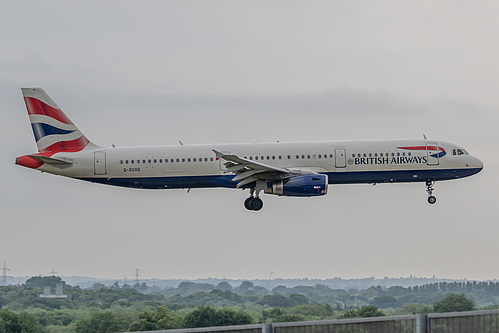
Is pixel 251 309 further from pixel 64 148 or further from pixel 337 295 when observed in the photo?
pixel 64 148

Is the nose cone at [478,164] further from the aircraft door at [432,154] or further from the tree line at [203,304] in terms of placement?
the tree line at [203,304]

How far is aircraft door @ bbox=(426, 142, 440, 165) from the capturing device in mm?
51656

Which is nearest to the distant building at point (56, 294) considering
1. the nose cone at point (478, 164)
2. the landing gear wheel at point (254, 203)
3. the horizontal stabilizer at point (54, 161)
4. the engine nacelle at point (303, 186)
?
the horizontal stabilizer at point (54, 161)

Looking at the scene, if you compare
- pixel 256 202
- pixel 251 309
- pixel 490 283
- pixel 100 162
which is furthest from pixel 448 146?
pixel 100 162

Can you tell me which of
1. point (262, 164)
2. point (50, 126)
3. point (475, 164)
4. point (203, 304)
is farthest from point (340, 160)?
point (50, 126)

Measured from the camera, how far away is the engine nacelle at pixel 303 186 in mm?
49531

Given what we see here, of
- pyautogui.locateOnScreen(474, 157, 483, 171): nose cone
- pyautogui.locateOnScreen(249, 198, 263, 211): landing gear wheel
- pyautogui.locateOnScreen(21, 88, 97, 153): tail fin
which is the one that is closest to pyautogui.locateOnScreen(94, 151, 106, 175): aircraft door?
pyautogui.locateOnScreen(21, 88, 97, 153): tail fin

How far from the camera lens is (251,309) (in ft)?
137

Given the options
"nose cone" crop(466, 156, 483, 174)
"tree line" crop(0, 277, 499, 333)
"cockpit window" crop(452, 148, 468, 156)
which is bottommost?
"tree line" crop(0, 277, 499, 333)

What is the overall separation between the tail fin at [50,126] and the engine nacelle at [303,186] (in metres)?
14.3

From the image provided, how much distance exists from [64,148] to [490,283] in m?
30.7

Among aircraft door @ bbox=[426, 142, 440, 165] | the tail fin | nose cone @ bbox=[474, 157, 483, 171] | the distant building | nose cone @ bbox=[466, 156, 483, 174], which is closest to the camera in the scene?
the distant building

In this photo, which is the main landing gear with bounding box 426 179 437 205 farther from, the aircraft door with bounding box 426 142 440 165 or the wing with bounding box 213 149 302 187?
the wing with bounding box 213 149 302 187

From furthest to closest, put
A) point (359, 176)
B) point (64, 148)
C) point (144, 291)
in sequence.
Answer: point (64, 148)
point (359, 176)
point (144, 291)
